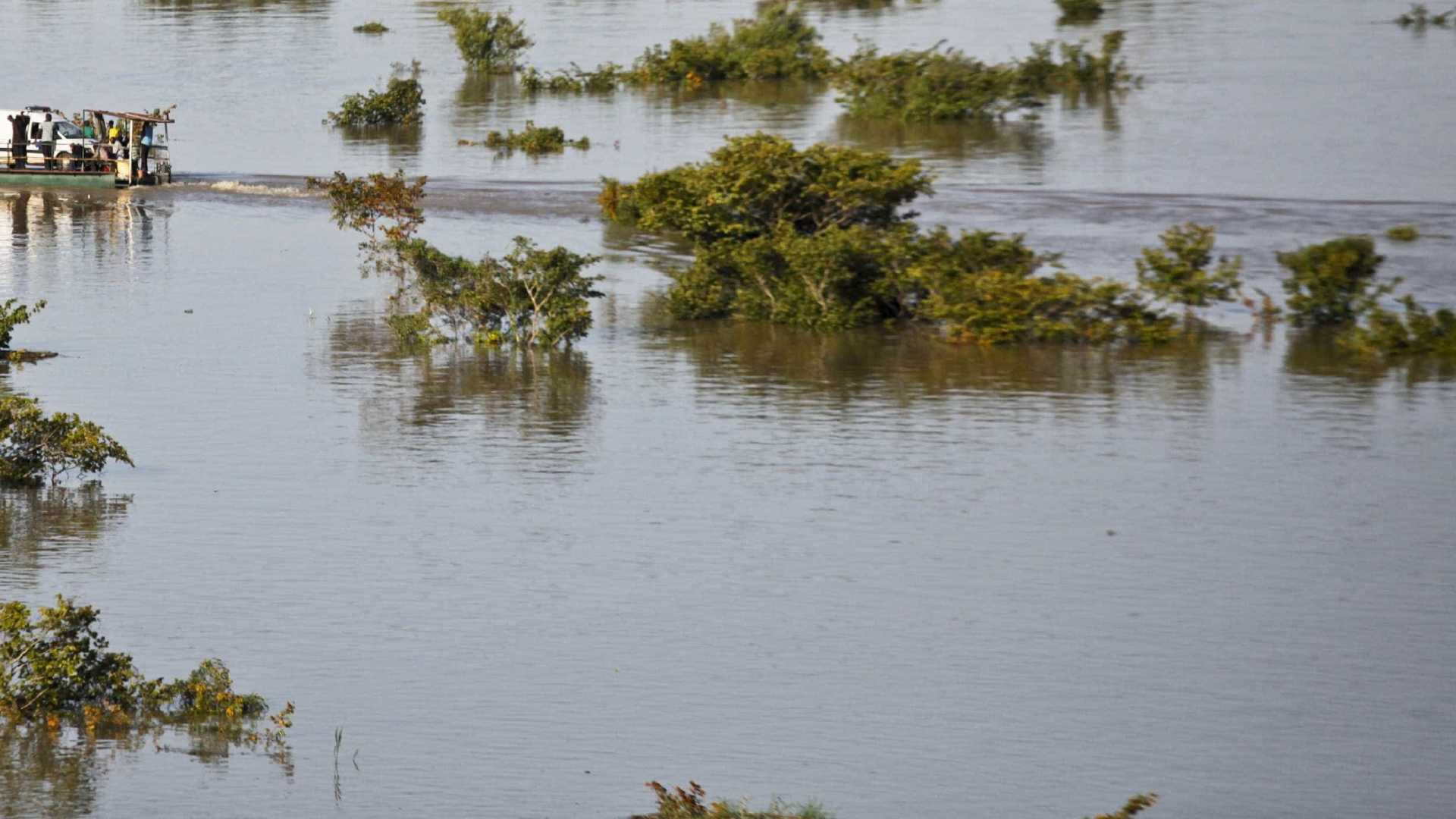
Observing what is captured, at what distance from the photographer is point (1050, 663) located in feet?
49.0

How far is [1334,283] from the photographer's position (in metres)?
26.5

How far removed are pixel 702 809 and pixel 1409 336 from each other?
16.5 m

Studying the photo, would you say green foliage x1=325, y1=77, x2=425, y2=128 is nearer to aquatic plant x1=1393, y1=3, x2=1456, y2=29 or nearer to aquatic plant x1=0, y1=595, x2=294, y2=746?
aquatic plant x1=1393, y1=3, x2=1456, y2=29

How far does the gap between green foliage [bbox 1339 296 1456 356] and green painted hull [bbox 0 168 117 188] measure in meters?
26.2

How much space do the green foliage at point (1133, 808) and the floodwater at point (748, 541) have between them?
344 mm

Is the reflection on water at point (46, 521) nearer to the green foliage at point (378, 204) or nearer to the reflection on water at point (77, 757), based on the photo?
the reflection on water at point (77, 757)

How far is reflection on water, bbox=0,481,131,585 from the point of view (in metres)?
17.2

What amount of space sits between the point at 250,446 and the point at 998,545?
26.5 ft

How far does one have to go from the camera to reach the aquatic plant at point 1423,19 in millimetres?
61156

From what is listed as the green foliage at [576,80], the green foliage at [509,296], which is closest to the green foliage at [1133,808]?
the green foliage at [509,296]

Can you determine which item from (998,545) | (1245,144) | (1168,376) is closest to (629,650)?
(998,545)

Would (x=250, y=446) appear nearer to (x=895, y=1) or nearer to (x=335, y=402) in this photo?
(x=335, y=402)

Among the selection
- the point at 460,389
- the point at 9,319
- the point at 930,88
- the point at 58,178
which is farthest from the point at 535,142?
the point at 9,319

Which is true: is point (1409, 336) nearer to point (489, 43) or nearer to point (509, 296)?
point (509, 296)
